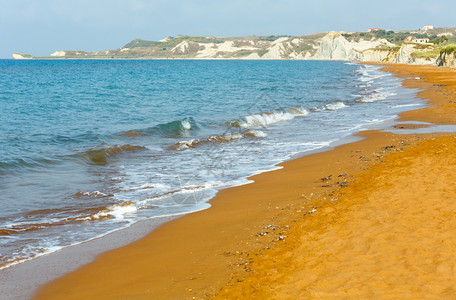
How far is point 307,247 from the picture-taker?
6324 millimetres

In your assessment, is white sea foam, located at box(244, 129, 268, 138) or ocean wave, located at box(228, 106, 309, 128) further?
ocean wave, located at box(228, 106, 309, 128)

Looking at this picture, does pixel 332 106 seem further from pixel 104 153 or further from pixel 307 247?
pixel 307 247

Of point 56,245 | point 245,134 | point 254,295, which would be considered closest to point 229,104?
point 245,134

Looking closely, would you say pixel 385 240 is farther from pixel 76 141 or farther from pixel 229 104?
pixel 229 104

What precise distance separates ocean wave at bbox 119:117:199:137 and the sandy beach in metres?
11.0

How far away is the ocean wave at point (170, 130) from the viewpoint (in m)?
20.6

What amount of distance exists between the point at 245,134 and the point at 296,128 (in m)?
2.99

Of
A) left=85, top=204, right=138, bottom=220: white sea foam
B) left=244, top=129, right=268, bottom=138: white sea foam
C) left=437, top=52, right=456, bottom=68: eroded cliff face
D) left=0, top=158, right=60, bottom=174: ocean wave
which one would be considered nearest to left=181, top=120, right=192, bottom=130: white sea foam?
left=244, top=129, right=268, bottom=138: white sea foam

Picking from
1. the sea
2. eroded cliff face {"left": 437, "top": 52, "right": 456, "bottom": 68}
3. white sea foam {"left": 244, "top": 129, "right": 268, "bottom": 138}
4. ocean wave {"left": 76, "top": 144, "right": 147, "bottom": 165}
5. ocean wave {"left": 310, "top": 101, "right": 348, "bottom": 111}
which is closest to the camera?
the sea

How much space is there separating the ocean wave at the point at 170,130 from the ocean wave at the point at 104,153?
3263mm

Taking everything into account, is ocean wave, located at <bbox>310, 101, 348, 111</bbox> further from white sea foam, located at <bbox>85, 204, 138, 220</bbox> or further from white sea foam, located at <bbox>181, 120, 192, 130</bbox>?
white sea foam, located at <bbox>85, 204, 138, 220</bbox>

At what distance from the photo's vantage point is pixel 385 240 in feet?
20.1

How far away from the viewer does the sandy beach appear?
521 centimetres

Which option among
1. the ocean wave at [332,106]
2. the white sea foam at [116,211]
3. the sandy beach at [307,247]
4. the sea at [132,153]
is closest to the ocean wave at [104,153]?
the sea at [132,153]
